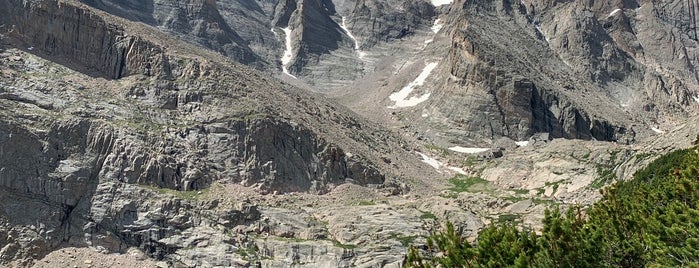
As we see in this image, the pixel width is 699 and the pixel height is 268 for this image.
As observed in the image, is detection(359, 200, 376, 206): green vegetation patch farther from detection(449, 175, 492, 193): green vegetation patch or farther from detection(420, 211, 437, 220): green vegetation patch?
detection(449, 175, 492, 193): green vegetation patch

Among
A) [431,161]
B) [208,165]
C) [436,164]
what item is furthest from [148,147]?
[431,161]

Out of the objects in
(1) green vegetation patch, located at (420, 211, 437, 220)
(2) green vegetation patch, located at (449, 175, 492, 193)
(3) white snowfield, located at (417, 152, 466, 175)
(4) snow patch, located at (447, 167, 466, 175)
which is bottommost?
(1) green vegetation patch, located at (420, 211, 437, 220)

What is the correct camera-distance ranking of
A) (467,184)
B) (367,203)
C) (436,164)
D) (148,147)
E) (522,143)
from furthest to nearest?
(522,143) < (436,164) < (467,184) < (367,203) < (148,147)

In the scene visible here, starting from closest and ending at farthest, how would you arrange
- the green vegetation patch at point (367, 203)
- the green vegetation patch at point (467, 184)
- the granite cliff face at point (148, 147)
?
1. the granite cliff face at point (148, 147)
2. the green vegetation patch at point (367, 203)
3. the green vegetation patch at point (467, 184)

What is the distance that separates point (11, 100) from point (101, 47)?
28.7 meters

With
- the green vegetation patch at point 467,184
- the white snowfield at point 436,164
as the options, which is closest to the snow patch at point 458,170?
the white snowfield at point 436,164

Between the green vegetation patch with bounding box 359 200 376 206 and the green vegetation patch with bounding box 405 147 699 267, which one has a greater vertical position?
the green vegetation patch with bounding box 405 147 699 267

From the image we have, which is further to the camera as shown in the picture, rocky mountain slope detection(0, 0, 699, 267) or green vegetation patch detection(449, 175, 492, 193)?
green vegetation patch detection(449, 175, 492, 193)

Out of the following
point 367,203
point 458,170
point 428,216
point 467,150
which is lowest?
point 428,216

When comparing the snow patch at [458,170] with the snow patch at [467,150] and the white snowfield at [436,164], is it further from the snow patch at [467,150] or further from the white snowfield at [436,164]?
the snow patch at [467,150]

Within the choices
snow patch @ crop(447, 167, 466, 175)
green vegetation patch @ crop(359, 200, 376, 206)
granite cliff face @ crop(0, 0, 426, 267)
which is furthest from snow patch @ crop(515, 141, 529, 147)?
green vegetation patch @ crop(359, 200, 376, 206)

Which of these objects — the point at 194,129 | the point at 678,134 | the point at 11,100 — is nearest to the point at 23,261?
the point at 11,100

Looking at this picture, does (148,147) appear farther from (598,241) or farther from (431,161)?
(598,241)

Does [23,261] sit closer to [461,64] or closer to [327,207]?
[327,207]
